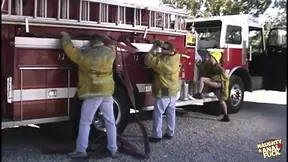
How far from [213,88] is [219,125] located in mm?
878

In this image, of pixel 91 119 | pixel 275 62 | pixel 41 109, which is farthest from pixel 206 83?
pixel 41 109

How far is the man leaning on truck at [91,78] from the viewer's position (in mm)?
5090

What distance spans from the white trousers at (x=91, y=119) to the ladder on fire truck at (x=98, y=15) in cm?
115

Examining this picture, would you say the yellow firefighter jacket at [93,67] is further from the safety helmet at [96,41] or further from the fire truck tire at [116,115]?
the fire truck tire at [116,115]

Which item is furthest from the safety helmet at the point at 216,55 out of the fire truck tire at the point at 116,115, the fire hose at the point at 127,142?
the fire truck tire at the point at 116,115

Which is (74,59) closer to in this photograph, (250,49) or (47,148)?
(47,148)

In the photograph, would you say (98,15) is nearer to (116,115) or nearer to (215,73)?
(116,115)

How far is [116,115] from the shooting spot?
6195 millimetres

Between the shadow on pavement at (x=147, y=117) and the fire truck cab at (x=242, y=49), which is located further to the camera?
the fire truck cab at (x=242, y=49)

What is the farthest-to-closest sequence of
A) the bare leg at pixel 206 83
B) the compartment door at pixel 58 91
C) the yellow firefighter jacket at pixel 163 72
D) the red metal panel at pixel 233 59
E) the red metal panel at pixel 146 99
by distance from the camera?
1. the red metal panel at pixel 233 59
2. the bare leg at pixel 206 83
3. the red metal panel at pixel 146 99
4. the yellow firefighter jacket at pixel 163 72
5. the compartment door at pixel 58 91

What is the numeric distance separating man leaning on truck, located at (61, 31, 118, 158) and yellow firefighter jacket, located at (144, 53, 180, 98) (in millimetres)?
918

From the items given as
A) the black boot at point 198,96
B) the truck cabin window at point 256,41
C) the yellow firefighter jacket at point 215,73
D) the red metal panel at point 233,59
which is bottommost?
the black boot at point 198,96

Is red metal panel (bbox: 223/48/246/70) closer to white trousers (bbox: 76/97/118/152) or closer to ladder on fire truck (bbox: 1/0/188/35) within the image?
ladder on fire truck (bbox: 1/0/188/35)

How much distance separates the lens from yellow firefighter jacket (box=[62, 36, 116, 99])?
5.08 m
